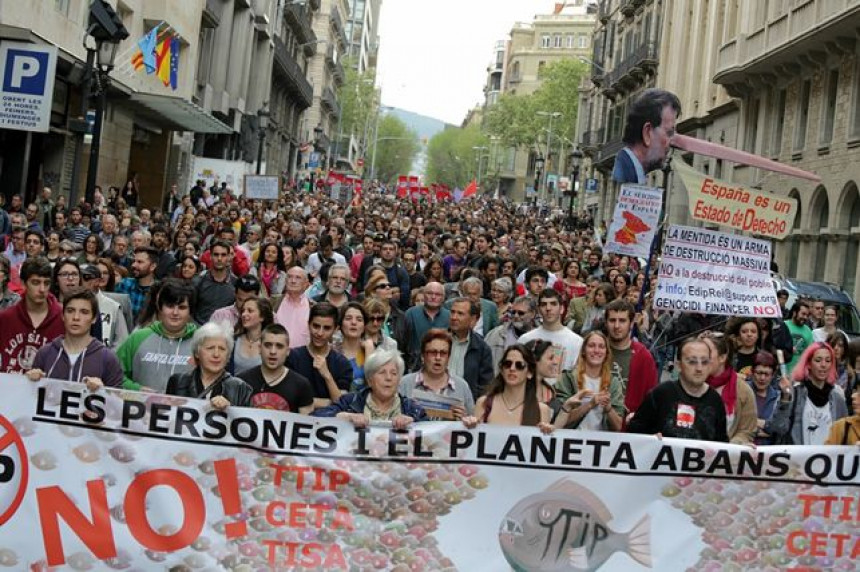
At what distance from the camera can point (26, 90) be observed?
51.1 feet

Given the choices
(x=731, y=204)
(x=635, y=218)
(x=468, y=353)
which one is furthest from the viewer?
(x=635, y=218)

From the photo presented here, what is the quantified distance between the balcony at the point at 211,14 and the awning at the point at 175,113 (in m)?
4.42

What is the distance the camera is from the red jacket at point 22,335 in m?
8.27

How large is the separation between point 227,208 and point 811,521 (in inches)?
949

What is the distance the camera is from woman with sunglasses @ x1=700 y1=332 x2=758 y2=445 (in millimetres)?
8062

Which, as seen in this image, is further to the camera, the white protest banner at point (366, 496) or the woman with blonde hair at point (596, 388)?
the woman with blonde hair at point (596, 388)

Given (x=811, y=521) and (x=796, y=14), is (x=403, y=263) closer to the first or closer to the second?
(x=811, y=521)

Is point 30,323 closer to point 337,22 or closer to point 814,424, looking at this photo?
point 814,424

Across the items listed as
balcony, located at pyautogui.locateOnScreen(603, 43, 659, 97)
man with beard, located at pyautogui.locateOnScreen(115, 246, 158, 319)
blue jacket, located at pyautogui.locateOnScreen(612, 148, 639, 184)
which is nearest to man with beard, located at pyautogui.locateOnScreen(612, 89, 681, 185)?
blue jacket, located at pyautogui.locateOnScreen(612, 148, 639, 184)

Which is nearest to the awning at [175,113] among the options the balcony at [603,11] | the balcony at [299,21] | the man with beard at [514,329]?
the man with beard at [514,329]

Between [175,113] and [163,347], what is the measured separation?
3077cm

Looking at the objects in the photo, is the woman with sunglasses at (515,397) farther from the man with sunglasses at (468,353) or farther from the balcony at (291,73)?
the balcony at (291,73)

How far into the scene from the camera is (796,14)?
116ft

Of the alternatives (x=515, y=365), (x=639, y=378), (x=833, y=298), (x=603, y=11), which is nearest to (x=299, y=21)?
(x=603, y=11)
